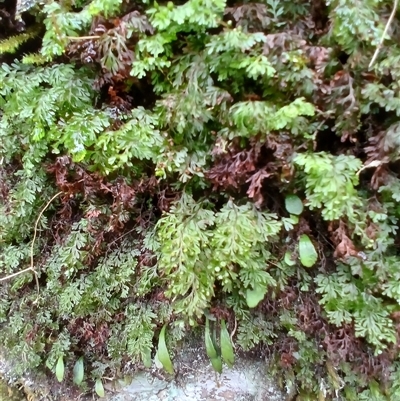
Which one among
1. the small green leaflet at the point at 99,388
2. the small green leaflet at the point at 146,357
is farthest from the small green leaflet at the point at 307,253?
the small green leaflet at the point at 99,388

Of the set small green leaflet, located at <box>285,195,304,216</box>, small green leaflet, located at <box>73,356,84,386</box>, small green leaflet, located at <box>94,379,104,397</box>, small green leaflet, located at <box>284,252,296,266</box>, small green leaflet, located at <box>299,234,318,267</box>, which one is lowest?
small green leaflet, located at <box>94,379,104,397</box>

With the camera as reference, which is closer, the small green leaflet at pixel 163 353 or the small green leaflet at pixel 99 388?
the small green leaflet at pixel 163 353

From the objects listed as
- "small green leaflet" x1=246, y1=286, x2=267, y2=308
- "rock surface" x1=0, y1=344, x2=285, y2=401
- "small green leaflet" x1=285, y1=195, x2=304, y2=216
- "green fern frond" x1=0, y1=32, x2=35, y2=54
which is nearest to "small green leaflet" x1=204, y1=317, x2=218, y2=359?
"rock surface" x1=0, y1=344, x2=285, y2=401

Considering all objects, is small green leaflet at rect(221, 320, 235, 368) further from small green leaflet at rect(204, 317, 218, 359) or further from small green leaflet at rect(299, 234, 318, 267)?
small green leaflet at rect(299, 234, 318, 267)

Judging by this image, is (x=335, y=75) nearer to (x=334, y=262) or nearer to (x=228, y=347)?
(x=334, y=262)

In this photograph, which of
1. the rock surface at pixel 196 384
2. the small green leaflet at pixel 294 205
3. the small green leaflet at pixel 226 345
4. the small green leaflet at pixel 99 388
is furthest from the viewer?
the small green leaflet at pixel 99 388

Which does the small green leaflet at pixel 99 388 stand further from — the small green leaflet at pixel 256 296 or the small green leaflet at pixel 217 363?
the small green leaflet at pixel 256 296

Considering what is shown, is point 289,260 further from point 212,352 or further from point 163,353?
point 163,353
